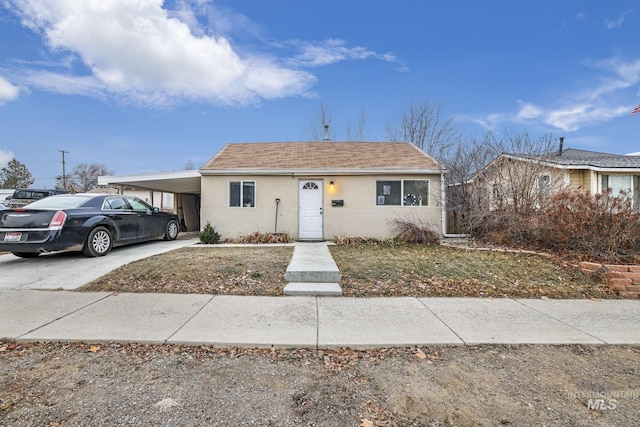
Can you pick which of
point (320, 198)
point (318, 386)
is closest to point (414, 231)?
point (320, 198)

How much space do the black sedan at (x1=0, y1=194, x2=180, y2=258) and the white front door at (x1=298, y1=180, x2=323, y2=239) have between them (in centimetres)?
483

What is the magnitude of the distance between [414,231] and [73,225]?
9042 millimetres

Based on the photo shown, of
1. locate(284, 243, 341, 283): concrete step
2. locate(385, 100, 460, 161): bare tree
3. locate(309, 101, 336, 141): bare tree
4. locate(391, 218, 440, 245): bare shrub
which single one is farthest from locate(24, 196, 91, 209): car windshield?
locate(385, 100, 460, 161): bare tree

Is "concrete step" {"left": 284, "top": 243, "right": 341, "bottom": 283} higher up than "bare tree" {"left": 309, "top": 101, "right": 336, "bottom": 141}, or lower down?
lower down

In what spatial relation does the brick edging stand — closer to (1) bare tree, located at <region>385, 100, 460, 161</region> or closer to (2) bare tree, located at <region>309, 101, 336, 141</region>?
(1) bare tree, located at <region>385, 100, 460, 161</region>

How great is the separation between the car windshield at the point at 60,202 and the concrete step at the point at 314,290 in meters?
5.53

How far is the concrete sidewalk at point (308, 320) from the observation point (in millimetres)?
3088

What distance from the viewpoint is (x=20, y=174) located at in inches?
1550

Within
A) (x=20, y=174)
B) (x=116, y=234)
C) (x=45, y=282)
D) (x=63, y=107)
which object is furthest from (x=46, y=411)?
(x=20, y=174)

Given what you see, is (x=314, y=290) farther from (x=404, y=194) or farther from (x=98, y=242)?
(x=404, y=194)

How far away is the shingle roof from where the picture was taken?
31.8ft

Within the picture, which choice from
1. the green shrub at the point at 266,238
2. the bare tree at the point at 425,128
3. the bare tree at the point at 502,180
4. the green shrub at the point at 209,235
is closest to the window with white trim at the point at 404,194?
the bare tree at the point at 502,180

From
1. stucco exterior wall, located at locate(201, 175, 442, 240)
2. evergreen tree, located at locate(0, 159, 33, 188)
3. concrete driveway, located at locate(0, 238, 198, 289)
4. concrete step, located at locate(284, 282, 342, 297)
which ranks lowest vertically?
concrete step, located at locate(284, 282, 342, 297)

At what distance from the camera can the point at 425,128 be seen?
19500mm
